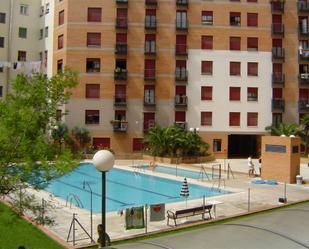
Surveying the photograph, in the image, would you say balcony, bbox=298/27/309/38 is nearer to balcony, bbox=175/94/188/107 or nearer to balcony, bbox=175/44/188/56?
balcony, bbox=175/44/188/56

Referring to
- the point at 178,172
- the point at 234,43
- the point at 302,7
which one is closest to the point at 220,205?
the point at 178,172

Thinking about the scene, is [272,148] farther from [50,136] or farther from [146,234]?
[50,136]

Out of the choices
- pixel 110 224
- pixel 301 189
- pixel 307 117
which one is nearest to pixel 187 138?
pixel 307 117

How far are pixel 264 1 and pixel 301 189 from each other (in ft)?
82.0

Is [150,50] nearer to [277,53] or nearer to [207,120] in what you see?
[207,120]

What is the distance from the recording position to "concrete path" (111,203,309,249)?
4355 millimetres

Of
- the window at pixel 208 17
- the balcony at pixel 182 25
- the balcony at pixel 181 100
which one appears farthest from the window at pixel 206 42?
the balcony at pixel 181 100

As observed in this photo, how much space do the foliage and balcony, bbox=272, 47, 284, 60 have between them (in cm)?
1144

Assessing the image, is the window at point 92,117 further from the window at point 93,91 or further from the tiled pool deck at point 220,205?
the tiled pool deck at point 220,205

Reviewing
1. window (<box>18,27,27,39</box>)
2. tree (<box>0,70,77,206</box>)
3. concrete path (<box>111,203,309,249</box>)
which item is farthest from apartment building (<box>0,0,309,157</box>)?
concrete path (<box>111,203,309,249</box>)

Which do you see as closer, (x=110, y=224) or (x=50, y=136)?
(x=50, y=136)

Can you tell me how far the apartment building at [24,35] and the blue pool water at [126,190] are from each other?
62.0ft

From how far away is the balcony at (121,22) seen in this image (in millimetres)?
41844

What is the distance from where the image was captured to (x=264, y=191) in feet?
77.0
